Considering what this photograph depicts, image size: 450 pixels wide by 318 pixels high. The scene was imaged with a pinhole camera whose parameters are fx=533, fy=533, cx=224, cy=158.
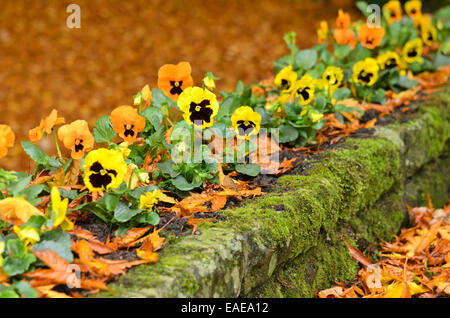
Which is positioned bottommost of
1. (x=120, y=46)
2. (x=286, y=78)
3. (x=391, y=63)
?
(x=286, y=78)

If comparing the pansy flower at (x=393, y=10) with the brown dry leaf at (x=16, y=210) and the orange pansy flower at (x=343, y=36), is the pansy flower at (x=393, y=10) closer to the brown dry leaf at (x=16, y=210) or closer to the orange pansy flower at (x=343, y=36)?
the orange pansy flower at (x=343, y=36)

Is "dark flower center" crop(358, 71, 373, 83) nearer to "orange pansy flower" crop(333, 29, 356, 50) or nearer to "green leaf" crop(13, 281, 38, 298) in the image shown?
"orange pansy flower" crop(333, 29, 356, 50)

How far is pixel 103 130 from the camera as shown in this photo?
2.31m

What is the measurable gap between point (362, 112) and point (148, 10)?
5857mm

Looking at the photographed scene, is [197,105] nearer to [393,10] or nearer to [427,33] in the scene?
[427,33]

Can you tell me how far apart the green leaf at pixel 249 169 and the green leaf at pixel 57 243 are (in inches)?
35.9

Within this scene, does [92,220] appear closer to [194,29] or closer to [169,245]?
[169,245]

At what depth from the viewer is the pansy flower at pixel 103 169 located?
1822 millimetres

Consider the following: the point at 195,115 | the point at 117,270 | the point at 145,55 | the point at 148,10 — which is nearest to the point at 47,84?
the point at 145,55

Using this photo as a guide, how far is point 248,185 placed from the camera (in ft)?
7.73

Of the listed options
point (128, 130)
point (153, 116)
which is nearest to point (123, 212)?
point (128, 130)

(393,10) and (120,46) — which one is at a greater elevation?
(120,46)

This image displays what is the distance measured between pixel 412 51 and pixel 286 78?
1531 mm

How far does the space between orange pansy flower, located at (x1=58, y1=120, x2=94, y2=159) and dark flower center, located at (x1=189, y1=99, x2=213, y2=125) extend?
40 cm
